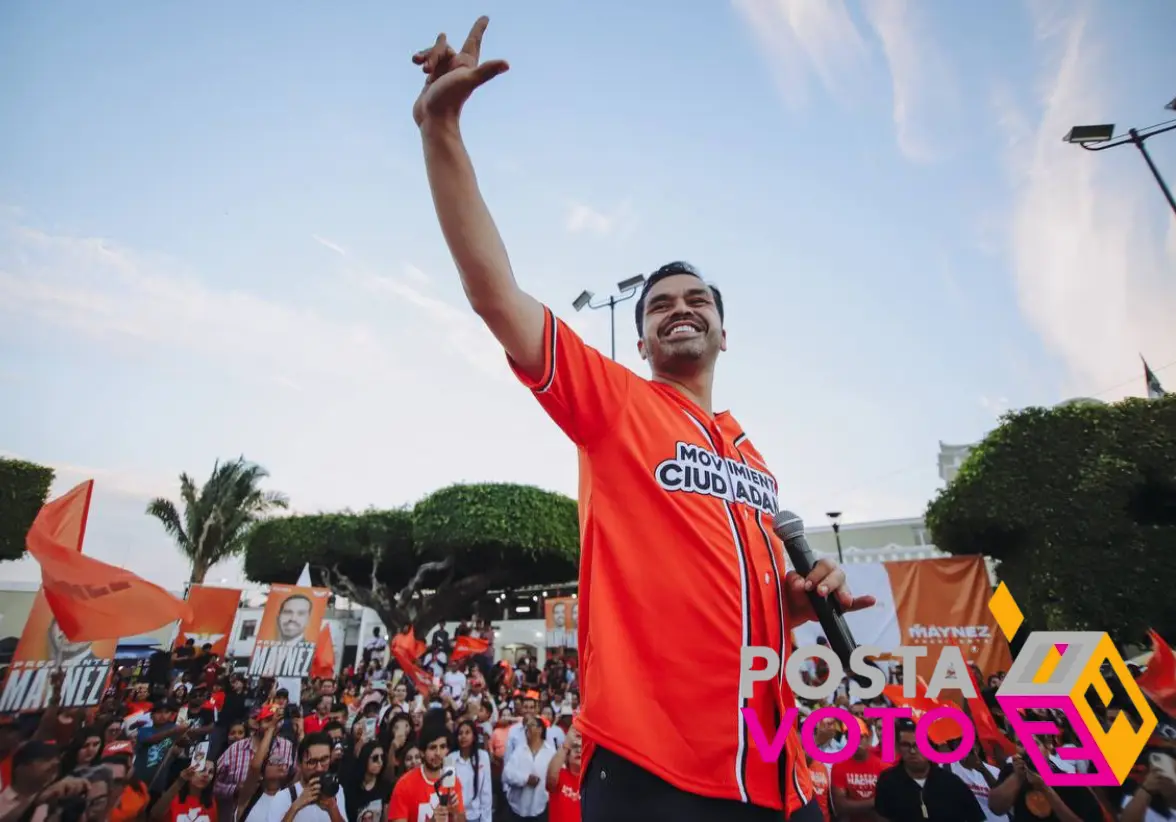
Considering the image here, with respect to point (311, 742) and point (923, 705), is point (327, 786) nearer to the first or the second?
point (311, 742)

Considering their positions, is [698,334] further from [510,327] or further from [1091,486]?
[1091,486]

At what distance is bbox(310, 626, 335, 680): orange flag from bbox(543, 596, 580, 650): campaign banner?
8.44 meters

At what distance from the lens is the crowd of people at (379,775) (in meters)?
4.99

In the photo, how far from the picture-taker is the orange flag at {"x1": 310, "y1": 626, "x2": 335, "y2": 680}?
1214 centimetres

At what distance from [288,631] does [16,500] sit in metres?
11.8

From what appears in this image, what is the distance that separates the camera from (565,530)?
27750 millimetres

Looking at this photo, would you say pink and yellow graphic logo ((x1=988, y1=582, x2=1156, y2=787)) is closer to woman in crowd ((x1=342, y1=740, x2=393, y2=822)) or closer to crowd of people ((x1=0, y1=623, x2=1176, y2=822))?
crowd of people ((x1=0, y1=623, x2=1176, y2=822))

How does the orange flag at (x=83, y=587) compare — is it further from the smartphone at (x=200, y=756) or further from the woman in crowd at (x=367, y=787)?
the woman in crowd at (x=367, y=787)

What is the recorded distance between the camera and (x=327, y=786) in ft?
19.1

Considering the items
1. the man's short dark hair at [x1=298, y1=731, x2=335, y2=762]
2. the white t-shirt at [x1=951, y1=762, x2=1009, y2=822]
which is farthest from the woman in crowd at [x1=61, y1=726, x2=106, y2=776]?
the white t-shirt at [x1=951, y1=762, x2=1009, y2=822]

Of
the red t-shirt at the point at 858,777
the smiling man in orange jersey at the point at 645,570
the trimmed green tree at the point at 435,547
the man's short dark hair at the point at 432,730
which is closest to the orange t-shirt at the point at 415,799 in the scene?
the man's short dark hair at the point at 432,730

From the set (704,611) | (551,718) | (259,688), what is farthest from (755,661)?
(259,688)

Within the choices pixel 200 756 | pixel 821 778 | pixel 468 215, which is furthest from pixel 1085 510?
pixel 200 756

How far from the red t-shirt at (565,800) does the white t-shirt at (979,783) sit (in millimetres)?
3952
